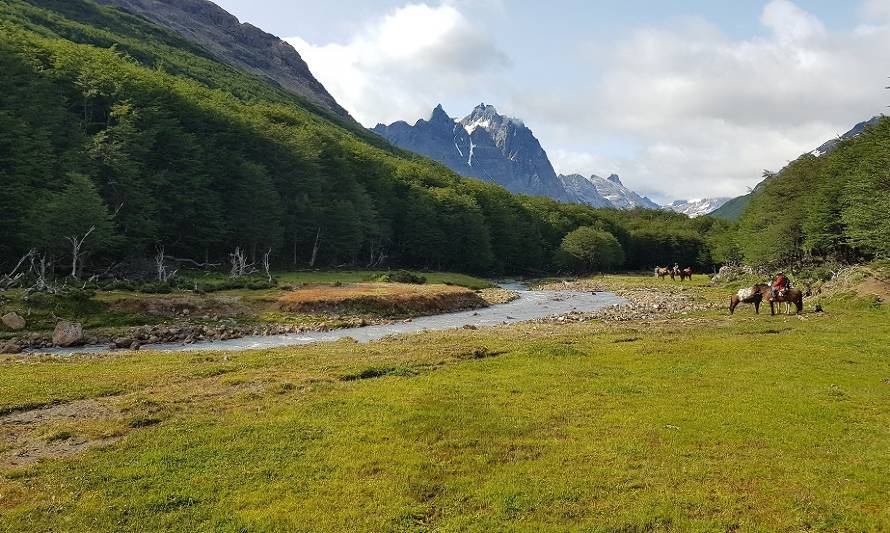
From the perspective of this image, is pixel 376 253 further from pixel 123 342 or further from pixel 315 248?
pixel 123 342

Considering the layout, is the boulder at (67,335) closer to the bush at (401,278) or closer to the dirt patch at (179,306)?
the dirt patch at (179,306)

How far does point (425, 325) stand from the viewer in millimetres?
46594

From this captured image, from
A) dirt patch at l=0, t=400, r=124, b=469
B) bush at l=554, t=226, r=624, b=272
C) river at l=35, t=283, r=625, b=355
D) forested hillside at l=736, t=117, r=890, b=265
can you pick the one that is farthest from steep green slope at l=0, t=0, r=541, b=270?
forested hillside at l=736, t=117, r=890, b=265

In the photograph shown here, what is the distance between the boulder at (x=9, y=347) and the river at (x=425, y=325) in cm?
124

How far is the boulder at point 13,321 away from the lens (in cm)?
3325

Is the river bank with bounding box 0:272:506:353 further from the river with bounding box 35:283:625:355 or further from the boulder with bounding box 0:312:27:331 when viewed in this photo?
the river with bounding box 35:283:625:355

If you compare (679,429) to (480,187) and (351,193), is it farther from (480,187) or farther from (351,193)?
(480,187)

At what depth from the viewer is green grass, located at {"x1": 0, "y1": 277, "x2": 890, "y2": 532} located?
10.2 meters

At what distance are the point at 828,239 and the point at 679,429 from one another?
78122mm

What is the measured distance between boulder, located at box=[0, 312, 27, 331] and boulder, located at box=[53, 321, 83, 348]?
287cm

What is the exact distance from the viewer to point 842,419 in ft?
51.8

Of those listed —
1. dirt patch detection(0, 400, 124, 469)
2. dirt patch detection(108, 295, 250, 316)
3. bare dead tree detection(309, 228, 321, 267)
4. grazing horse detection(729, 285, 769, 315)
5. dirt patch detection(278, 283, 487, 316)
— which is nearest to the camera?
dirt patch detection(0, 400, 124, 469)

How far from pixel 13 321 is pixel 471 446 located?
35.2 m

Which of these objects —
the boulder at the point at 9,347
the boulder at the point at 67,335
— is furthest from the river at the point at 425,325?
the boulder at the point at 9,347
